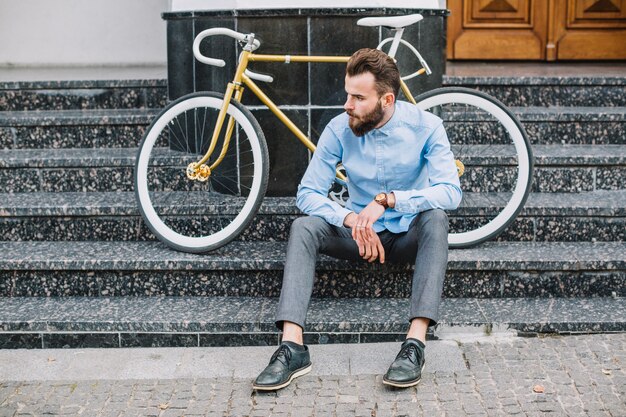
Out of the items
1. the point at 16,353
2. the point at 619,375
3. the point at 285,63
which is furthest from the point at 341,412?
the point at 285,63

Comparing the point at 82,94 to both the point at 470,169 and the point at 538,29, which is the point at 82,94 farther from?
the point at 538,29

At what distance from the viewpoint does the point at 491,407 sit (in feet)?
11.7

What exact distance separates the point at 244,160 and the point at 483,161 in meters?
1.36

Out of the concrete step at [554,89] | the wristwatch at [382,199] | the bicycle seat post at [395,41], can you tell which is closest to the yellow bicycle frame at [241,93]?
the bicycle seat post at [395,41]

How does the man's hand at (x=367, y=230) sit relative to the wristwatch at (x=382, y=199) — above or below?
below

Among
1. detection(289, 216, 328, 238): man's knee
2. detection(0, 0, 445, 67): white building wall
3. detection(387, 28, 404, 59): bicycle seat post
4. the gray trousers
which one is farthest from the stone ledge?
detection(0, 0, 445, 67): white building wall

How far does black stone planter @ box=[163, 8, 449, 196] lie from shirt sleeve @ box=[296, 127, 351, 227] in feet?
3.04

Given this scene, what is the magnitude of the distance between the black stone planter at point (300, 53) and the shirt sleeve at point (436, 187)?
1.12 metres

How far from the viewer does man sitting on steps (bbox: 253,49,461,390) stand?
3855 mm

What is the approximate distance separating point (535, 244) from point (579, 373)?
107 centimetres

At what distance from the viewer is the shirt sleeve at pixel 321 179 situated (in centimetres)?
409

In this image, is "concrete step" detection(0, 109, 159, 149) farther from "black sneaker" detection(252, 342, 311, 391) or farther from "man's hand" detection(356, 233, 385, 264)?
"black sneaker" detection(252, 342, 311, 391)

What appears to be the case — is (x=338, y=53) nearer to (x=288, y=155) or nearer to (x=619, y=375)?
(x=288, y=155)

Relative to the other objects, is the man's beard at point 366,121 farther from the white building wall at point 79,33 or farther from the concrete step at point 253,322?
the white building wall at point 79,33
